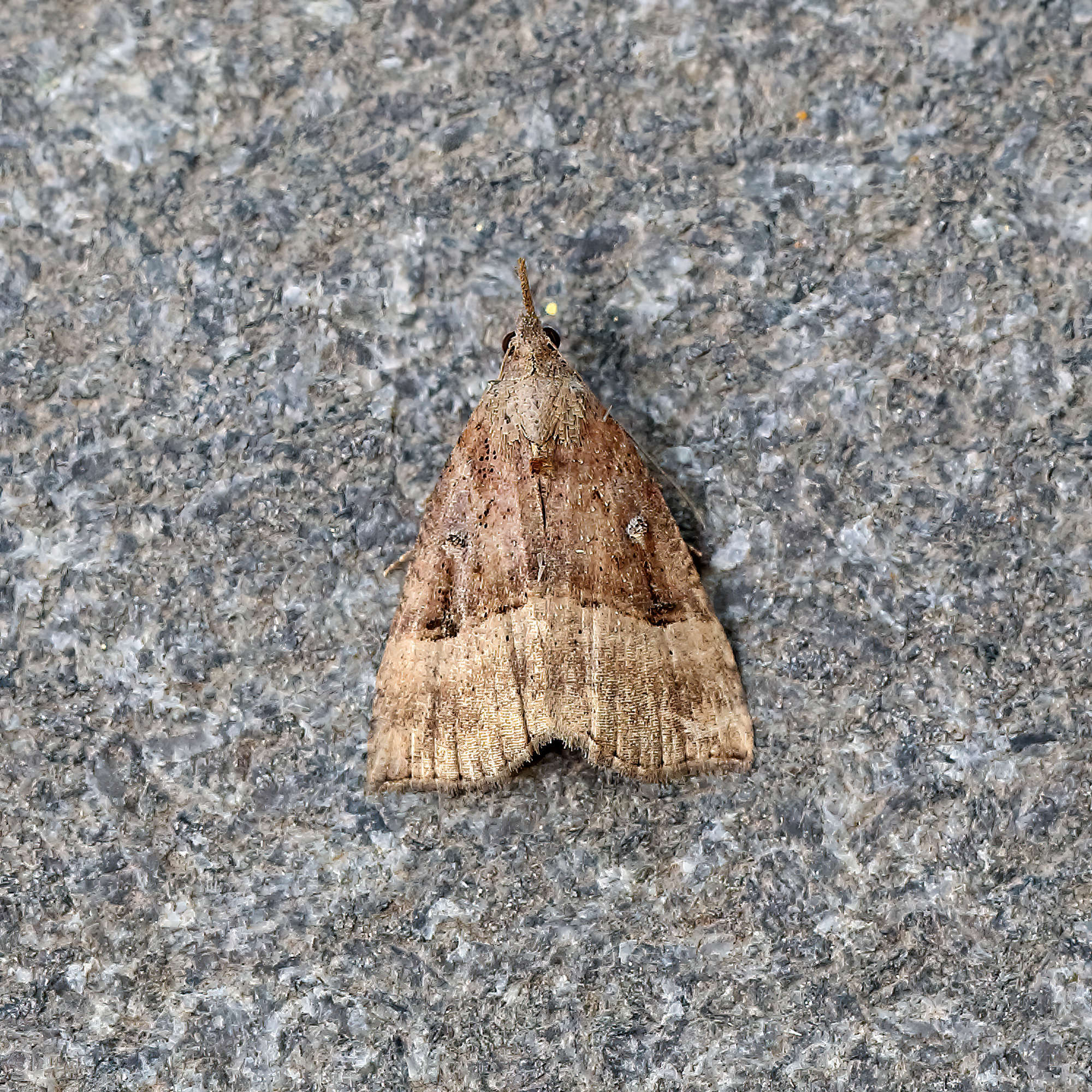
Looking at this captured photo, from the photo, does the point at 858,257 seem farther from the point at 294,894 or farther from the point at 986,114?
the point at 294,894

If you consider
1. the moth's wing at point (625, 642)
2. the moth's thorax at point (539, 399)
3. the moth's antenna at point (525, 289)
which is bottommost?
the moth's wing at point (625, 642)

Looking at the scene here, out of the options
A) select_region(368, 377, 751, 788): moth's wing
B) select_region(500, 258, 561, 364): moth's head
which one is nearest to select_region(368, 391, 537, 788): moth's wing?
select_region(368, 377, 751, 788): moth's wing

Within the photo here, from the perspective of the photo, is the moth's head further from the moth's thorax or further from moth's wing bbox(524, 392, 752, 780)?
moth's wing bbox(524, 392, 752, 780)

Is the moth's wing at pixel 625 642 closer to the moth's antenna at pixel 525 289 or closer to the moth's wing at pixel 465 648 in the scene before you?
the moth's wing at pixel 465 648

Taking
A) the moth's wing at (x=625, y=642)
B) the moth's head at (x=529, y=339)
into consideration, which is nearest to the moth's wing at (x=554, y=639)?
the moth's wing at (x=625, y=642)

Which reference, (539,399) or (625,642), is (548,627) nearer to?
(625,642)

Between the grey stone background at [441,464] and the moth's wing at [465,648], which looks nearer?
the moth's wing at [465,648]

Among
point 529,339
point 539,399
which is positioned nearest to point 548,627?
point 539,399
